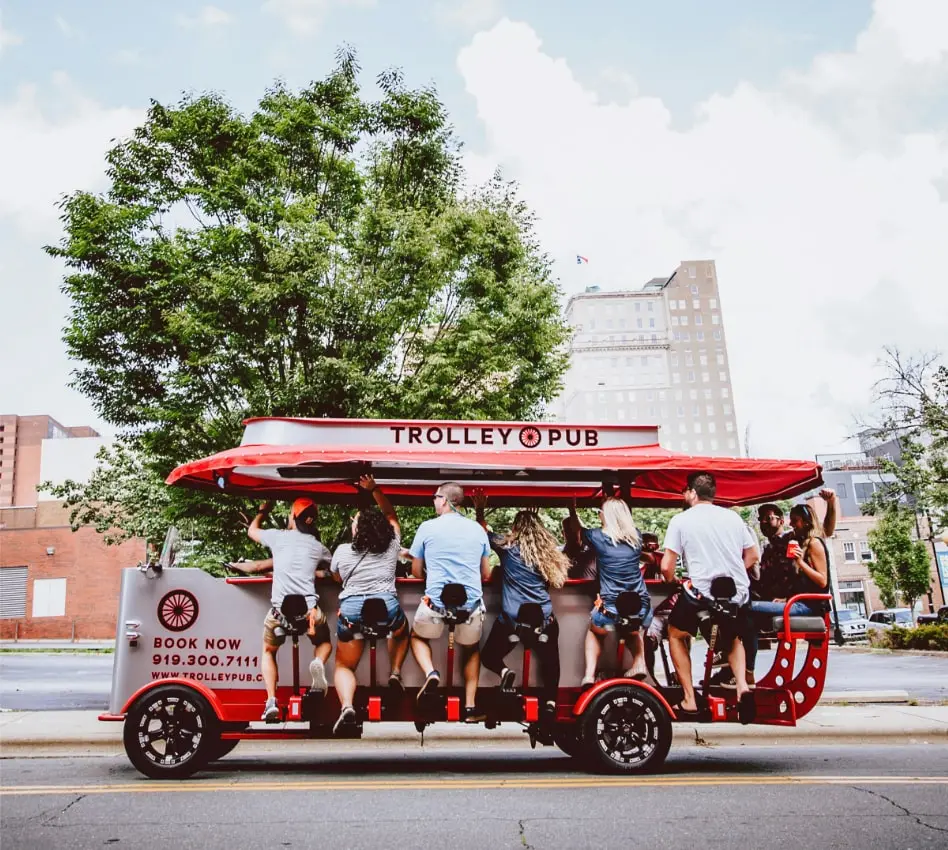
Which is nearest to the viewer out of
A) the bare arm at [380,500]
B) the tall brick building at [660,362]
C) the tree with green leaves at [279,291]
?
the bare arm at [380,500]

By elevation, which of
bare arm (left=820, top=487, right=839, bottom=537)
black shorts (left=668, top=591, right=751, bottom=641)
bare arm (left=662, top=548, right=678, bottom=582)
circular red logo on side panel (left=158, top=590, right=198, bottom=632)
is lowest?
black shorts (left=668, top=591, right=751, bottom=641)

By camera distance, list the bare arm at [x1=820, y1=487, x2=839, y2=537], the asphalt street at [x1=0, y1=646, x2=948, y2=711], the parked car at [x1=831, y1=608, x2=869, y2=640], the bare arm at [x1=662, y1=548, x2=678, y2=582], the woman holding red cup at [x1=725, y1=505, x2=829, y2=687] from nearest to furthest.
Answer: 1. the bare arm at [x1=662, y1=548, x2=678, y2=582]
2. the bare arm at [x1=820, y1=487, x2=839, y2=537]
3. the woman holding red cup at [x1=725, y1=505, x2=829, y2=687]
4. the asphalt street at [x1=0, y1=646, x2=948, y2=711]
5. the parked car at [x1=831, y1=608, x2=869, y2=640]

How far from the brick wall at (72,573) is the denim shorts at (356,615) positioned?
43.3m

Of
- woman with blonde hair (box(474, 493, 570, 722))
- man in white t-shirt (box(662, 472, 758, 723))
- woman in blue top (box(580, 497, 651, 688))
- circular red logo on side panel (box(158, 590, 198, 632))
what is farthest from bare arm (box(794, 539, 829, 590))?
circular red logo on side panel (box(158, 590, 198, 632))

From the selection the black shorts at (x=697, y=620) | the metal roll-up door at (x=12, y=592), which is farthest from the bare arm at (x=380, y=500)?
the metal roll-up door at (x=12, y=592)

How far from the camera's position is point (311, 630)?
6.80 m

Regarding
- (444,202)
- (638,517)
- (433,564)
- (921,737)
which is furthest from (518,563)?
(638,517)

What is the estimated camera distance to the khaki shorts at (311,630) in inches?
267

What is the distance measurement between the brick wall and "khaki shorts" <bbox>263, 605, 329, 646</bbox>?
4288 centimetres

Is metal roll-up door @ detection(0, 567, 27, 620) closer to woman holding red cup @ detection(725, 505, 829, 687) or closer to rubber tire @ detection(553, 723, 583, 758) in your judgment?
rubber tire @ detection(553, 723, 583, 758)

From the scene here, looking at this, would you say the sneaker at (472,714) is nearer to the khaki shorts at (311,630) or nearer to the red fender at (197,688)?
the khaki shorts at (311,630)

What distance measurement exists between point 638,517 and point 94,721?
3323cm

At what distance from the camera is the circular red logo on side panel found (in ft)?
22.9

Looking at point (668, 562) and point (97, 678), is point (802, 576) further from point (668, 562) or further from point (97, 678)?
point (97, 678)
